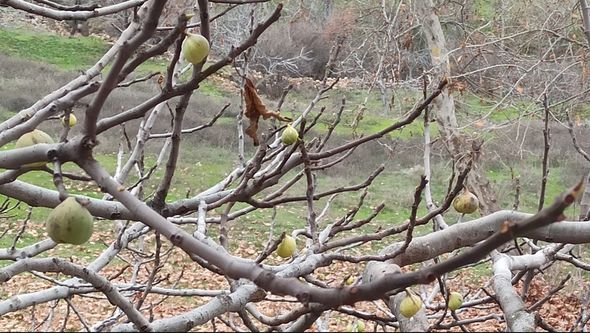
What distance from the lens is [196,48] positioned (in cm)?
110

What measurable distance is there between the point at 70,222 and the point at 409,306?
0.59 metres

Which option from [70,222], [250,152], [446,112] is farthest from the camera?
[250,152]

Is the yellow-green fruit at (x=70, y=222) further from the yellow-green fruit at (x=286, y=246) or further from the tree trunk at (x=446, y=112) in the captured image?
the tree trunk at (x=446, y=112)

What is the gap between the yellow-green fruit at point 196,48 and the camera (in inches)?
43.1

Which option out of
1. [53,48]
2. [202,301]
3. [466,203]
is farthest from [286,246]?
[53,48]

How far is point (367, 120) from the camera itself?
16.3m

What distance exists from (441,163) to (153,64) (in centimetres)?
901

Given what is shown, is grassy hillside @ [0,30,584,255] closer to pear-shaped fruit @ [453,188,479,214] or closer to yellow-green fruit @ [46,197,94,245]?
pear-shaped fruit @ [453,188,479,214]

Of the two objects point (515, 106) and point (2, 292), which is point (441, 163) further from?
point (2, 292)

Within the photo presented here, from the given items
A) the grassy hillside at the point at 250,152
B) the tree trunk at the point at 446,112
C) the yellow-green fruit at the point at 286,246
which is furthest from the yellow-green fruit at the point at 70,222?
the grassy hillside at the point at 250,152

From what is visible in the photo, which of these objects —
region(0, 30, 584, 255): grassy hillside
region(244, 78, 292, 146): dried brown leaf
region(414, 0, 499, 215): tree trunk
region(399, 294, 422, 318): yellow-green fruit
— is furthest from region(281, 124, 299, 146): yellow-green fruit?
region(0, 30, 584, 255): grassy hillside

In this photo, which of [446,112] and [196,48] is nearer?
[196,48]

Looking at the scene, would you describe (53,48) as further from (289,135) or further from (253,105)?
(253,105)

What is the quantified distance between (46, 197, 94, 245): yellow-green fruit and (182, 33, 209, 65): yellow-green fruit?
0.32 meters
